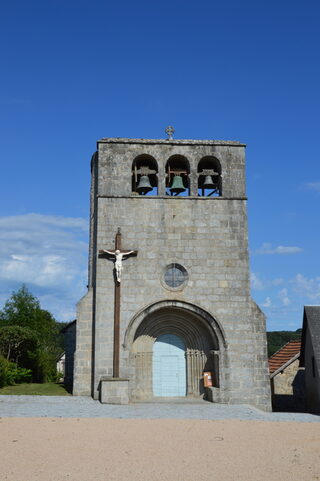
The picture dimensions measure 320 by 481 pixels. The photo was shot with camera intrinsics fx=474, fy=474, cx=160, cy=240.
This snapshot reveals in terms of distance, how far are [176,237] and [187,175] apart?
2399 mm

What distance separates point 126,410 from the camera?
12852 mm

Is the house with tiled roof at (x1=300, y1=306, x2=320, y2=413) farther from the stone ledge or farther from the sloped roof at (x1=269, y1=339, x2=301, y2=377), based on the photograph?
the stone ledge

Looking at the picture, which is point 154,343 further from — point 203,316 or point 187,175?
point 187,175

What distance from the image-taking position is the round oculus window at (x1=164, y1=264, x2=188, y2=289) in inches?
624

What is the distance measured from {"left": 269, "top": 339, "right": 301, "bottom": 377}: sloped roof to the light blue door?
6.00 m

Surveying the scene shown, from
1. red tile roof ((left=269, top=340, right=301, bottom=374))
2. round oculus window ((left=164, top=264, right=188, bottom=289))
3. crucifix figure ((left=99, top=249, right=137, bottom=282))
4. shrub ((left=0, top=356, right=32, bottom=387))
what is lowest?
shrub ((left=0, top=356, right=32, bottom=387))

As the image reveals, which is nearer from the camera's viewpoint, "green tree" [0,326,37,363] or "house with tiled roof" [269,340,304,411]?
"house with tiled roof" [269,340,304,411]

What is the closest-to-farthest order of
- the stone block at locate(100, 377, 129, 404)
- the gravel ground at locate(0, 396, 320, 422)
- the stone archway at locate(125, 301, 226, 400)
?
1. the gravel ground at locate(0, 396, 320, 422)
2. the stone block at locate(100, 377, 129, 404)
3. the stone archway at locate(125, 301, 226, 400)

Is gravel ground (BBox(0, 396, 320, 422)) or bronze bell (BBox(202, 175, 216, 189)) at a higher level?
bronze bell (BBox(202, 175, 216, 189))

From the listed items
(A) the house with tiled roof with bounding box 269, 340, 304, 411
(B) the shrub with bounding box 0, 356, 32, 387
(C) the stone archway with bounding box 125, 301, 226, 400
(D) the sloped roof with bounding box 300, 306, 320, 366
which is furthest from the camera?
(A) the house with tiled roof with bounding box 269, 340, 304, 411

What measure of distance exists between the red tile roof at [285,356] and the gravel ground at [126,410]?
764 centimetres

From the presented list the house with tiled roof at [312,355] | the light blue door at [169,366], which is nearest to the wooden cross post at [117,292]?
the light blue door at [169,366]

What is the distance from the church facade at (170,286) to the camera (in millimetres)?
15289

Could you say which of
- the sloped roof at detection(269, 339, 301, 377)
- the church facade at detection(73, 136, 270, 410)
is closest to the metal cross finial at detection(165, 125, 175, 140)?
the church facade at detection(73, 136, 270, 410)
